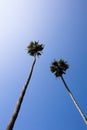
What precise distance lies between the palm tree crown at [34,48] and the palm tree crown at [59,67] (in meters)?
5.92

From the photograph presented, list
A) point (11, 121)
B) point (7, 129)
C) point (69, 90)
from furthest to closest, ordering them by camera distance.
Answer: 1. point (69, 90)
2. point (11, 121)
3. point (7, 129)

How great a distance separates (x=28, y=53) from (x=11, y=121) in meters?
23.6

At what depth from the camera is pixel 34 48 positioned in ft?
135

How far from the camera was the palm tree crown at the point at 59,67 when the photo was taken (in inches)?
1794

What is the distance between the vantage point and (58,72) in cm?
4556

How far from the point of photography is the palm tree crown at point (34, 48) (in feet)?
134

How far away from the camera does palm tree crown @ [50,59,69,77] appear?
45562 millimetres

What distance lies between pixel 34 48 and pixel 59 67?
7.23 meters

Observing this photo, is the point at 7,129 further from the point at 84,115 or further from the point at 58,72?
the point at 58,72

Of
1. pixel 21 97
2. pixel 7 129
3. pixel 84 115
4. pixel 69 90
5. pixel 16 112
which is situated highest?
pixel 69 90

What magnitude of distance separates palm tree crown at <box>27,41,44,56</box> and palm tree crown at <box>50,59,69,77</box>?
19.4ft

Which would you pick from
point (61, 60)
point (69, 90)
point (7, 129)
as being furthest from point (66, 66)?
point (7, 129)

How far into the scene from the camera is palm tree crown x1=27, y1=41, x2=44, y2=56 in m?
40.8

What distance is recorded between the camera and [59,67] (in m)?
45.8
